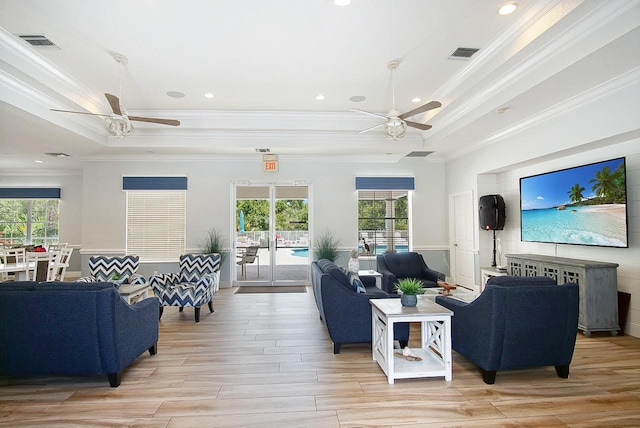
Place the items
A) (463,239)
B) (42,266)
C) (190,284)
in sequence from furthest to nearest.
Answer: (463,239), (42,266), (190,284)

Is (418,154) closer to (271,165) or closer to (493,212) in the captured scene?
(493,212)

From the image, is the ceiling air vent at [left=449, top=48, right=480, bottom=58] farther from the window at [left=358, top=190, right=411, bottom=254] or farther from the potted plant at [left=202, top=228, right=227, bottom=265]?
the potted plant at [left=202, top=228, right=227, bottom=265]

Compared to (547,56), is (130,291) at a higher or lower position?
lower

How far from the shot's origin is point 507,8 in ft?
10.4

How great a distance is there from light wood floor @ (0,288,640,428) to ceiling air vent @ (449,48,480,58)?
3320mm

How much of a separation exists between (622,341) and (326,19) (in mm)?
4807

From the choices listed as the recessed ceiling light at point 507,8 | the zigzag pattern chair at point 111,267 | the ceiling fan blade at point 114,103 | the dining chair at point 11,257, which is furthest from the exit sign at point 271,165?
the recessed ceiling light at point 507,8

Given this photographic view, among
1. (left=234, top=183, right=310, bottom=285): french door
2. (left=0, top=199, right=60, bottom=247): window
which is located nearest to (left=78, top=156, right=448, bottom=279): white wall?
(left=234, top=183, right=310, bottom=285): french door

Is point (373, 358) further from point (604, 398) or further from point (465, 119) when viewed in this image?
point (465, 119)

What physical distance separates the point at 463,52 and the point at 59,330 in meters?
4.80

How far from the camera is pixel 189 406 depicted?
2729mm

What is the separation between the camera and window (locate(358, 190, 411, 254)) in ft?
26.7

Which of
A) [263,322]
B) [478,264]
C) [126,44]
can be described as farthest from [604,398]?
[126,44]

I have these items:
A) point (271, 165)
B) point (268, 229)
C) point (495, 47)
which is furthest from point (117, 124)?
point (495, 47)
